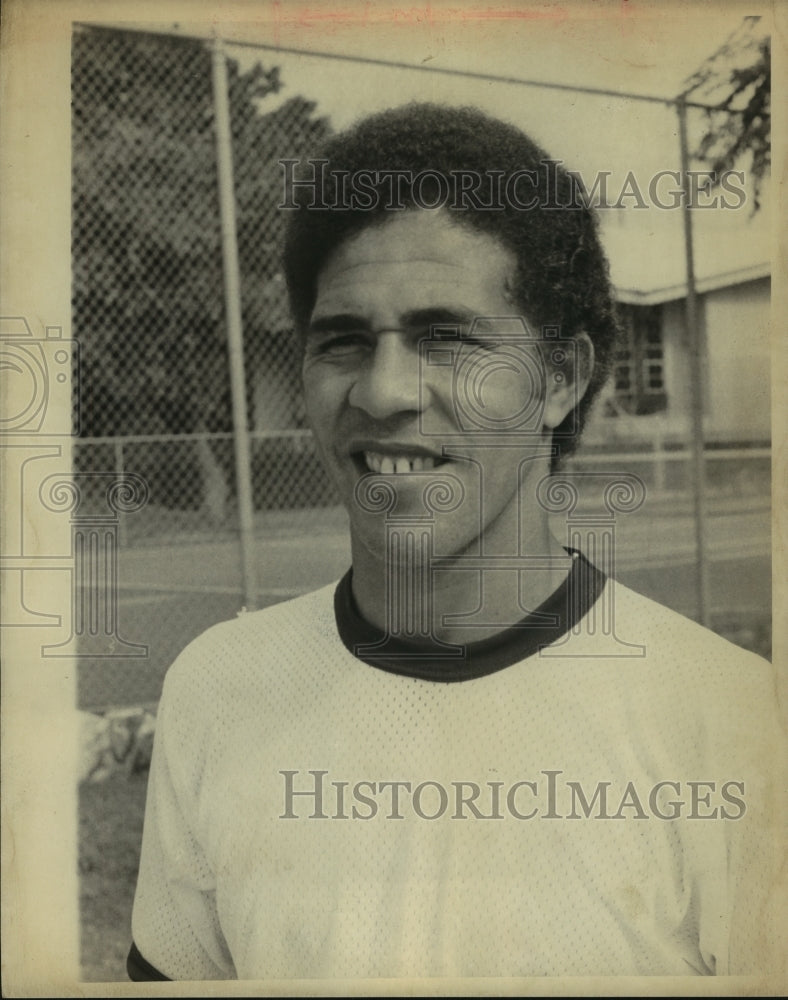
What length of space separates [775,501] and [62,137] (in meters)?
1.89

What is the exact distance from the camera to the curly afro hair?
2600mm

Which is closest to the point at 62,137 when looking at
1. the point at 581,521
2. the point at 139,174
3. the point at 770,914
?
the point at 139,174

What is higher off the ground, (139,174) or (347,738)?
(139,174)

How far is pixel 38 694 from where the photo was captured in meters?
2.76

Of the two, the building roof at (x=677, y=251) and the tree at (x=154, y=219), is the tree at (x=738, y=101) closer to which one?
the building roof at (x=677, y=251)

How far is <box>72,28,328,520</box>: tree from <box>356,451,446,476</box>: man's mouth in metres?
0.38

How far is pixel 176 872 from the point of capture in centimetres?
271

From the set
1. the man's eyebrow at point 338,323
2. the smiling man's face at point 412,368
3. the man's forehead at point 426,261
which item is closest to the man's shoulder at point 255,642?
the smiling man's face at point 412,368

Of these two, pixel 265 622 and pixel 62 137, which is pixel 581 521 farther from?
pixel 62 137

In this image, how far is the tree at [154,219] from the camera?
8.88ft

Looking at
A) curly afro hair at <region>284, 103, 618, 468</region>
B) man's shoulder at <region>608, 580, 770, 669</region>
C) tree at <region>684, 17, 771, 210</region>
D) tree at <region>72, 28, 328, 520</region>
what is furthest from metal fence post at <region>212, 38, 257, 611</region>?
tree at <region>684, 17, 771, 210</region>

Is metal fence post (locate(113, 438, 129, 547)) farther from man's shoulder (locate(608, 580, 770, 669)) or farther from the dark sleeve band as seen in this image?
man's shoulder (locate(608, 580, 770, 669))

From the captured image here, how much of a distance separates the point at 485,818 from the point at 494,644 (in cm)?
40

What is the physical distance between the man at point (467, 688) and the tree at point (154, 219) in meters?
0.13
